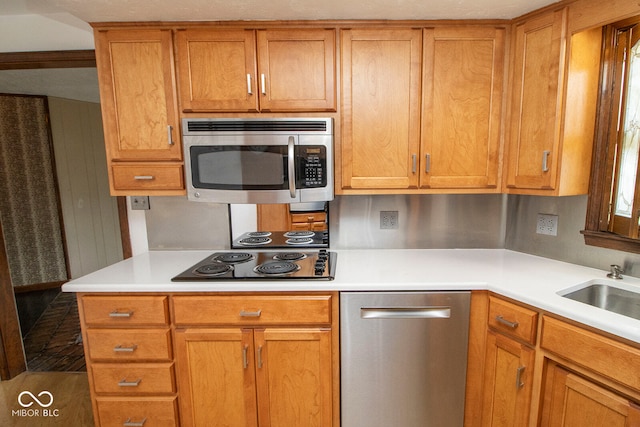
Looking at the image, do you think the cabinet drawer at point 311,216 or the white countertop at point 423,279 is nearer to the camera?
the white countertop at point 423,279

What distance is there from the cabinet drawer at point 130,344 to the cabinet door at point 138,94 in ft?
2.94

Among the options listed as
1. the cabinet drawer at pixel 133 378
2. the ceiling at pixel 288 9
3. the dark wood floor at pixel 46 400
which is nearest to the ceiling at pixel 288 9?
the ceiling at pixel 288 9

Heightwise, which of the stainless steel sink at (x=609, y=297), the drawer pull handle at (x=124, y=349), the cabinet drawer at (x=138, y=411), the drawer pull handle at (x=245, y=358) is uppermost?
the stainless steel sink at (x=609, y=297)

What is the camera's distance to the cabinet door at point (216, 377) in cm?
150

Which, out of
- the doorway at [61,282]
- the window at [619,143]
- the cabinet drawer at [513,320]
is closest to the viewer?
the cabinet drawer at [513,320]

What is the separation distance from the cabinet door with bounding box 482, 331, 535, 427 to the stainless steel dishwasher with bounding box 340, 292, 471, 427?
111 millimetres

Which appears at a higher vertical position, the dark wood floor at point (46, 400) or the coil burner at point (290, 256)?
the coil burner at point (290, 256)

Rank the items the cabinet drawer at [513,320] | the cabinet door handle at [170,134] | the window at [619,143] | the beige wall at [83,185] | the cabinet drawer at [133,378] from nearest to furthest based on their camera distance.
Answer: the cabinet drawer at [513,320]
the window at [619,143]
the cabinet drawer at [133,378]
the cabinet door handle at [170,134]
the beige wall at [83,185]

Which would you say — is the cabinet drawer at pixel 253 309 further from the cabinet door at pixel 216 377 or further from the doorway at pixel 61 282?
the doorway at pixel 61 282

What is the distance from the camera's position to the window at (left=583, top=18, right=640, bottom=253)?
1.41 metres

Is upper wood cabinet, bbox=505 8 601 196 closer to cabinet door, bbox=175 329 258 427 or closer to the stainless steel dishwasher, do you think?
the stainless steel dishwasher

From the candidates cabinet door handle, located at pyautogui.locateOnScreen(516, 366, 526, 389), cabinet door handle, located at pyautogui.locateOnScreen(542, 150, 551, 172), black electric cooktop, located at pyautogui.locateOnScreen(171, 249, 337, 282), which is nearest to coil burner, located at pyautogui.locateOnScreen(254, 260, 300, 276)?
black electric cooktop, located at pyautogui.locateOnScreen(171, 249, 337, 282)

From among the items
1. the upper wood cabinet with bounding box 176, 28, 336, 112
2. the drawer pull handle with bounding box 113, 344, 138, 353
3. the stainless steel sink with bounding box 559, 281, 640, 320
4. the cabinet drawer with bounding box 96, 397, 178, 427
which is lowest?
the cabinet drawer with bounding box 96, 397, 178, 427

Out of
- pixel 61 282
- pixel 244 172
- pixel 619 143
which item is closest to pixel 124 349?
pixel 244 172
